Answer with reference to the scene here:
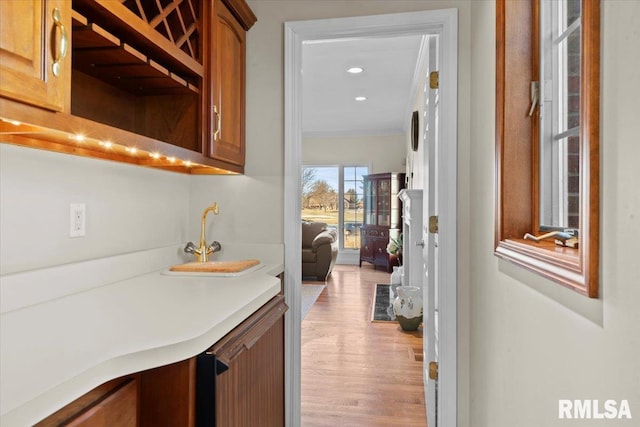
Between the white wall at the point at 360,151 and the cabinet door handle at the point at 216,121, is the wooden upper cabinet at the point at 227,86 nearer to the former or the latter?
the cabinet door handle at the point at 216,121

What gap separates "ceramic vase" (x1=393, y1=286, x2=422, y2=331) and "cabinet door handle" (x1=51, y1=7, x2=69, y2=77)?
10.9 ft

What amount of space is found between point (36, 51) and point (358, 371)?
263 centimetres

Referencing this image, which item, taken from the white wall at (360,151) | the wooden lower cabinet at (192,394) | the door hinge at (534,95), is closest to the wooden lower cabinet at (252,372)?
the wooden lower cabinet at (192,394)

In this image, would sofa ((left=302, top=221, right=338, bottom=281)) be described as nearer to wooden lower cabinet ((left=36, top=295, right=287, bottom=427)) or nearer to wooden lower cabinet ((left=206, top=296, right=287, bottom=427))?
wooden lower cabinet ((left=206, top=296, right=287, bottom=427))

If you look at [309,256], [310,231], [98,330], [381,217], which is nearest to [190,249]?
[98,330]

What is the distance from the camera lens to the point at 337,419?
2244 mm

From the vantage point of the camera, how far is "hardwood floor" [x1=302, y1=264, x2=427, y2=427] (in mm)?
2299

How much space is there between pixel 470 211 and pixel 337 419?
1.35m

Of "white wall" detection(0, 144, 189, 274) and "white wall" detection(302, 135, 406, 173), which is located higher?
"white wall" detection(302, 135, 406, 173)

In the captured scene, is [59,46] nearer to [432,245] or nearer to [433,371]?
[432,245]

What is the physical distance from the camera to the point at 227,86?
6.12ft
